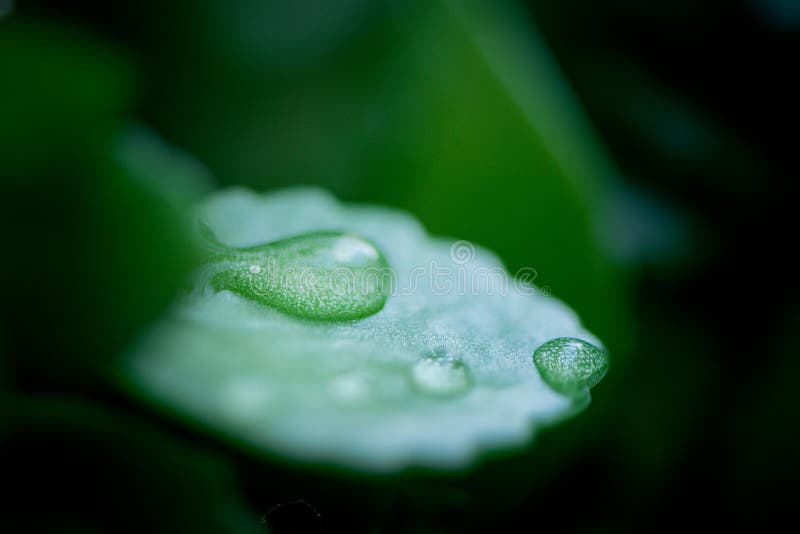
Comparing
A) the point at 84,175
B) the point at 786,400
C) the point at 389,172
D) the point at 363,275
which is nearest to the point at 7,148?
the point at 84,175

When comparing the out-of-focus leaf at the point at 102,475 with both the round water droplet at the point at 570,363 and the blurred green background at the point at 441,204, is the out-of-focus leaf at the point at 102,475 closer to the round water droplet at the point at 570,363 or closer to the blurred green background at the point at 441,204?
the blurred green background at the point at 441,204

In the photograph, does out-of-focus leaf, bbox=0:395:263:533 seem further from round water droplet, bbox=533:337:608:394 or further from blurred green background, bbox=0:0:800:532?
round water droplet, bbox=533:337:608:394

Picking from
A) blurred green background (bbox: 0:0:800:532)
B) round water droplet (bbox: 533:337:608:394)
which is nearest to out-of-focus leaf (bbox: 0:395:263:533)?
blurred green background (bbox: 0:0:800:532)

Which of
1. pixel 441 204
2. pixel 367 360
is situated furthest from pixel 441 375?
pixel 441 204

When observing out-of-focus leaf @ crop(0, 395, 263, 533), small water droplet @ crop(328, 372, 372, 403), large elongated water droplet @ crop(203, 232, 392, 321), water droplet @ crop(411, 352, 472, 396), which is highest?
large elongated water droplet @ crop(203, 232, 392, 321)

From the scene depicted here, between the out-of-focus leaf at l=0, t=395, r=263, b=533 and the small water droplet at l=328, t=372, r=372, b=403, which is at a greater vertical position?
Answer: the small water droplet at l=328, t=372, r=372, b=403

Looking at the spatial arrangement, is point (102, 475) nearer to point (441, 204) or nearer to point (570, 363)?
point (570, 363)
